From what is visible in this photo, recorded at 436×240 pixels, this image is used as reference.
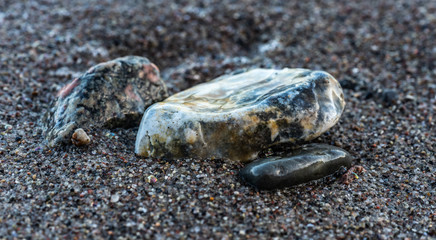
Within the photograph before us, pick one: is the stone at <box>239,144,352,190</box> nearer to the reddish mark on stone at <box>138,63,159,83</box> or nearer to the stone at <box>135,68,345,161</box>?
the stone at <box>135,68,345,161</box>

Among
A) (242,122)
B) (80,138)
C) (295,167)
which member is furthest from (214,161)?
(80,138)

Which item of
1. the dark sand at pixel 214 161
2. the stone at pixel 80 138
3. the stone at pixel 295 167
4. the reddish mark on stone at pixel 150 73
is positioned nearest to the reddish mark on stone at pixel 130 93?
the reddish mark on stone at pixel 150 73

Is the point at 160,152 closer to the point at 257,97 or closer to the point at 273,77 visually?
the point at 257,97

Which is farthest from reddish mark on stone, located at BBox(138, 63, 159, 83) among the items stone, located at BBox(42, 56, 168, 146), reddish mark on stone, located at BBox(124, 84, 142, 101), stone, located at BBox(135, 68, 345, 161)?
stone, located at BBox(135, 68, 345, 161)

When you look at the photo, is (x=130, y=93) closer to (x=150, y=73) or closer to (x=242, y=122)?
(x=150, y=73)

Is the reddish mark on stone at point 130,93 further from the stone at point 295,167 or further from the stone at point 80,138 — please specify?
the stone at point 295,167

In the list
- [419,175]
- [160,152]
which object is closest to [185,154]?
[160,152]
